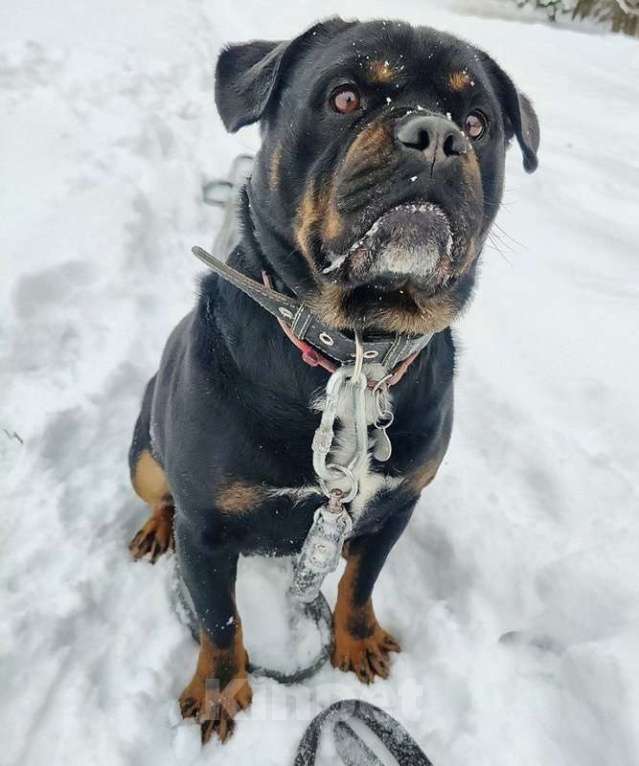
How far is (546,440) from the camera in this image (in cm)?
265

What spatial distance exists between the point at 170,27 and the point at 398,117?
18.6ft

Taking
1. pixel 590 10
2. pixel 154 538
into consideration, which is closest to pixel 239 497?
pixel 154 538

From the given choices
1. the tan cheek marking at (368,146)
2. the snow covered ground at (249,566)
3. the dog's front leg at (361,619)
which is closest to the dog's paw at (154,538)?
the snow covered ground at (249,566)

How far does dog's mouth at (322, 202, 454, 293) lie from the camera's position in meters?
1.22

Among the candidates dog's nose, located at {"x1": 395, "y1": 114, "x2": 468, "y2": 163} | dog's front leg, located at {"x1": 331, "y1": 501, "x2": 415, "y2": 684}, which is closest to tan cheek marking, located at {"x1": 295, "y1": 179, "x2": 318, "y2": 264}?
dog's nose, located at {"x1": 395, "y1": 114, "x2": 468, "y2": 163}

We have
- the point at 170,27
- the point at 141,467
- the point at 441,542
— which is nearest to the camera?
the point at 141,467

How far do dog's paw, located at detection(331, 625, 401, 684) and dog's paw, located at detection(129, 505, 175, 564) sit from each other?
2.00 feet

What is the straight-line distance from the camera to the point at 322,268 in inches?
52.9

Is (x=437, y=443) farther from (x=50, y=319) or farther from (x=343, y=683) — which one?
(x=50, y=319)

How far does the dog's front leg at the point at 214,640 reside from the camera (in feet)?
5.55

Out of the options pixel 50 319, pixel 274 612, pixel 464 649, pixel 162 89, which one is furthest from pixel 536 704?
pixel 162 89

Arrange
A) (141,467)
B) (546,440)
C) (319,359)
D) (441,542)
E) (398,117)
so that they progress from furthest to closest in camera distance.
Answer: (546,440)
(441,542)
(141,467)
(319,359)
(398,117)

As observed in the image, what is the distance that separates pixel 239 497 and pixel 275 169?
0.72m

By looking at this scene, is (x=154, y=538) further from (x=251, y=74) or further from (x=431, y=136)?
(x=431, y=136)
